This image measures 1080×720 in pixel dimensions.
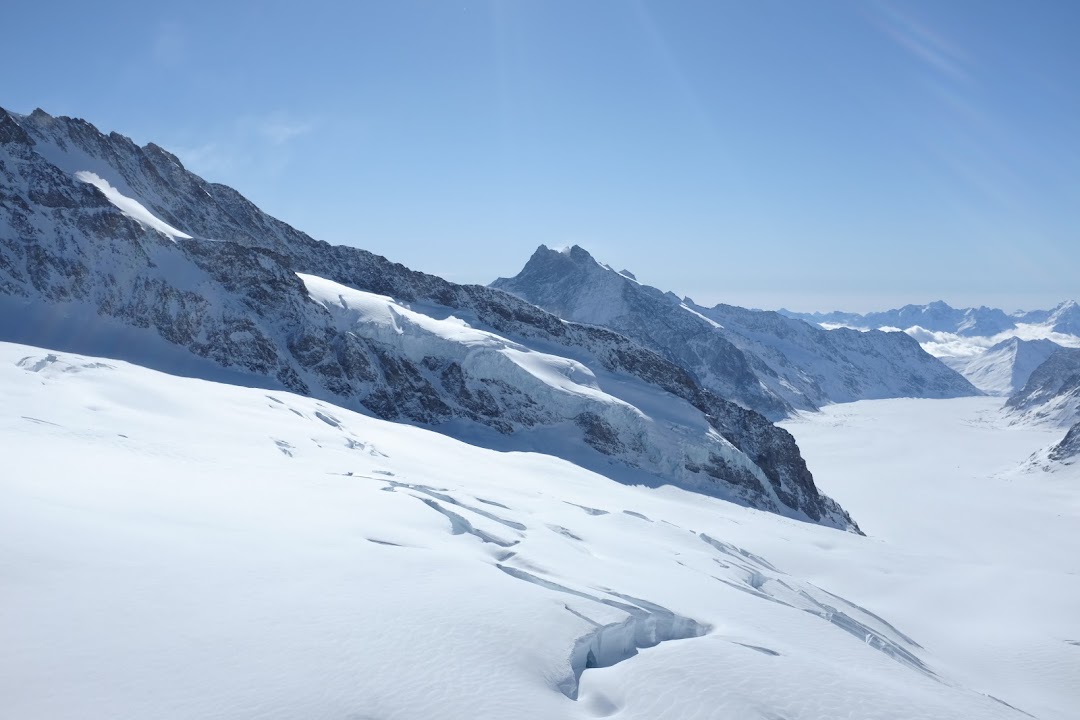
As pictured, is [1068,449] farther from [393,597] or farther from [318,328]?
[393,597]

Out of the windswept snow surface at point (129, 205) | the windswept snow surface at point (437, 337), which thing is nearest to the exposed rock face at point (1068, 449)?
the windswept snow surface at point (437, 337)

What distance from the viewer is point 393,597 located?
15.0m

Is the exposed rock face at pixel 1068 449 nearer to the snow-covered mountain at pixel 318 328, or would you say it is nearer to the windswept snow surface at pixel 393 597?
the snow-covered mountain at pixel 318 328

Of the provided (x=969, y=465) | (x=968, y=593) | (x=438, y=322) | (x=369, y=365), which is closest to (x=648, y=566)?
(x=968, y=593)

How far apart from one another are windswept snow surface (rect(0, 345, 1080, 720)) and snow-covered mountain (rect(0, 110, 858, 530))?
467 inches

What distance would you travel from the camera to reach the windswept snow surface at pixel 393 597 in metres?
11.3

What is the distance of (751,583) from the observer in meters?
29.8

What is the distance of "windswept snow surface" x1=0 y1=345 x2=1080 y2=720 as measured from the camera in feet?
37.1

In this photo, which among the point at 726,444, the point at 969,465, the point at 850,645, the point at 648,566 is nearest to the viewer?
the point at 850,645

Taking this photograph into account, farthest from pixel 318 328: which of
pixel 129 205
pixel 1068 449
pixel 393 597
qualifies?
pixel 1068 449

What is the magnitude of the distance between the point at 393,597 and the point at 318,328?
52940 millimetres

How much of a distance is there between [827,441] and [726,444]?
363 feet

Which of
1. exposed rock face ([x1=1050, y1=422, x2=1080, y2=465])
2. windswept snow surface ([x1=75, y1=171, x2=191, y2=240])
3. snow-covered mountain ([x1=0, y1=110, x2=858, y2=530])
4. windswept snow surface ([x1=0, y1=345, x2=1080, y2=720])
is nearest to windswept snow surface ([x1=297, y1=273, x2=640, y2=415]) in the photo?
snow-covered mountain ([x1=0, y1=110, x2=858, y2=530])

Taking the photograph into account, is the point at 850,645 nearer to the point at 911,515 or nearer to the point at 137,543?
the point at 137,543
